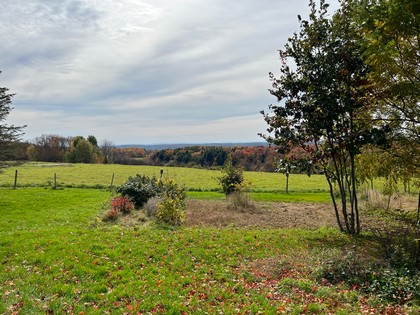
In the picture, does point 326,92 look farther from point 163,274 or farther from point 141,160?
point 141,160

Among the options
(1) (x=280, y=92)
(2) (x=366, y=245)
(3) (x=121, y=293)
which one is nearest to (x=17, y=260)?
(3) (x=121, y=293)

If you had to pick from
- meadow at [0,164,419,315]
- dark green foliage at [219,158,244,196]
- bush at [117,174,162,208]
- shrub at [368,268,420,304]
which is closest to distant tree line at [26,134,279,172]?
dark green foliage at [219,158,244,196]

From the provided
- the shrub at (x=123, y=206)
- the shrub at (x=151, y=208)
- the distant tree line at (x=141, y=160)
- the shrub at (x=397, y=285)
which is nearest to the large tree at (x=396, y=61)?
the shrub at (x=397, y=285)

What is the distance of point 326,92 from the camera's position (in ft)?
35.0

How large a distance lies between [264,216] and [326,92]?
822cm

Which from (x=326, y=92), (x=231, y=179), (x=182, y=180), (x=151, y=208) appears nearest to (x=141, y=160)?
(x=182, y=180)

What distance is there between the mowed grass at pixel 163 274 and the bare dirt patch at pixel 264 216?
2.31m

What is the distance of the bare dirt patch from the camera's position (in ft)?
47.8

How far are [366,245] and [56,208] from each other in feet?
54.0

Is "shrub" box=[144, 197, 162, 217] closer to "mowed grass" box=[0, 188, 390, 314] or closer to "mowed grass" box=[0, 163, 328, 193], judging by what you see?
→ "mowed grass" box=[0, 188, 390, 314]

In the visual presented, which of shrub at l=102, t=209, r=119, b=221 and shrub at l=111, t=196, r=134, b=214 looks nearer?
shrub at l=102, t=209, r=119, b=221

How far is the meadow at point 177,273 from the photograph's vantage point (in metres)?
6.02

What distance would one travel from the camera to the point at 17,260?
839cm

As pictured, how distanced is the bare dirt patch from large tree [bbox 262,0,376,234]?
14.5 ft
